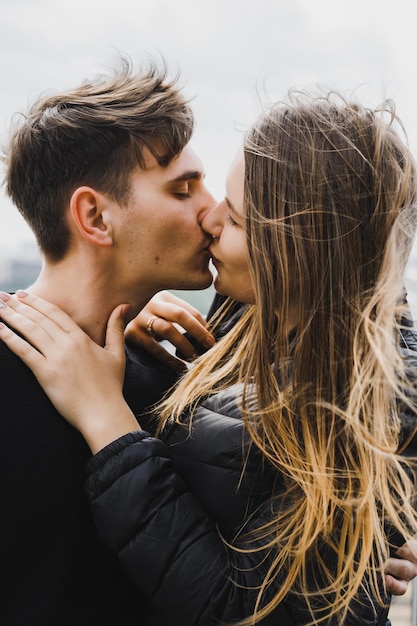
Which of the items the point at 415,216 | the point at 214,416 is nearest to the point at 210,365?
the point at 214,416

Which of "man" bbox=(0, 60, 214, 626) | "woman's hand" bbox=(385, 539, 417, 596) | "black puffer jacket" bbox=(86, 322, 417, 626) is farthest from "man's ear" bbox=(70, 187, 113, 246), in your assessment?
"woman's hand" bbox=(385, 539, 417, 596)

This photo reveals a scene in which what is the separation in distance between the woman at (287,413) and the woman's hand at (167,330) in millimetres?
166

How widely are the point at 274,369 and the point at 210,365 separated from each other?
0.68ft

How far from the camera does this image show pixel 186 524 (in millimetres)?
1059

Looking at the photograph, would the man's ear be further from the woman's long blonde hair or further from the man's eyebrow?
the woman's long blonde hair

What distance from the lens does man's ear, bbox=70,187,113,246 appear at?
130cm

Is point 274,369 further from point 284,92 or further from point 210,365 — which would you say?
point 284,92

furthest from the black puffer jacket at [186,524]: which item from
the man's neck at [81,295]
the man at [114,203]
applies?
the man's neck at [81,295]

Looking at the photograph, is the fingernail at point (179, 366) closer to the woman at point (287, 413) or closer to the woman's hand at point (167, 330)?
the woman's hand at point (167, 330)

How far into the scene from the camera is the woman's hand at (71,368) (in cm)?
112

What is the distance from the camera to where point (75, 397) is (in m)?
1.12

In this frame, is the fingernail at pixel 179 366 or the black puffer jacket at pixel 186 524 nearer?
the black puffer jacket at pixel 186 524

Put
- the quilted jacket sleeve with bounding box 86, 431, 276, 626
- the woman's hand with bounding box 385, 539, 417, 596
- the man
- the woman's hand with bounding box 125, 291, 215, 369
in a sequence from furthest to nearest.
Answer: the woman's hand with bounding box 125, 291, 215, 369 → the man → the woman's hand with bounding box 385, 539, 417, 596 → the quilted jacket sleeve with bounding box 86, 431, 276, 626

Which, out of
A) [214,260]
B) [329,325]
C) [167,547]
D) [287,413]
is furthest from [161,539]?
[214,260]
